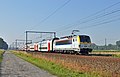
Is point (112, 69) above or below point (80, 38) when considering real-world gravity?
below

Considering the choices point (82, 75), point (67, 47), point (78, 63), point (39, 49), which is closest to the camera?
point (82, 75)

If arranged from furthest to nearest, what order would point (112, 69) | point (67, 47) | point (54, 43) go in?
point (54, 43) → point (67, 47) → point (112, 69)

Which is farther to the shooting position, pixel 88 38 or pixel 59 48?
pixel 59 48

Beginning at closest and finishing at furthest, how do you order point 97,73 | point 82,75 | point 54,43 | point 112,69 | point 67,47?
point 112,69 → point 97,73 → point 82,75 → point 67,47 → point 54,43

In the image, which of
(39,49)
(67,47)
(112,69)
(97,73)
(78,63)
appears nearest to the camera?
(112,69)

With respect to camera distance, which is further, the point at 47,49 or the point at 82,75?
the point at 47,49

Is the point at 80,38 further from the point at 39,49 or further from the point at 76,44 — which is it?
the point at 39,49

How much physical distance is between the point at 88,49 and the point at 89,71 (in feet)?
90.4

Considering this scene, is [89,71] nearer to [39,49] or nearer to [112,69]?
[112,69]

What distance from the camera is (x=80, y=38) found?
47.5m

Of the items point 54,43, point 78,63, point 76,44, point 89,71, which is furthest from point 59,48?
point 89,71

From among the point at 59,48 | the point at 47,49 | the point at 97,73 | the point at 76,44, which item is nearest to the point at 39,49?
the point at 47,49

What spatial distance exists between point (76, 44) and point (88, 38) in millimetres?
2272

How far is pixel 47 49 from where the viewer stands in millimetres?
76812
